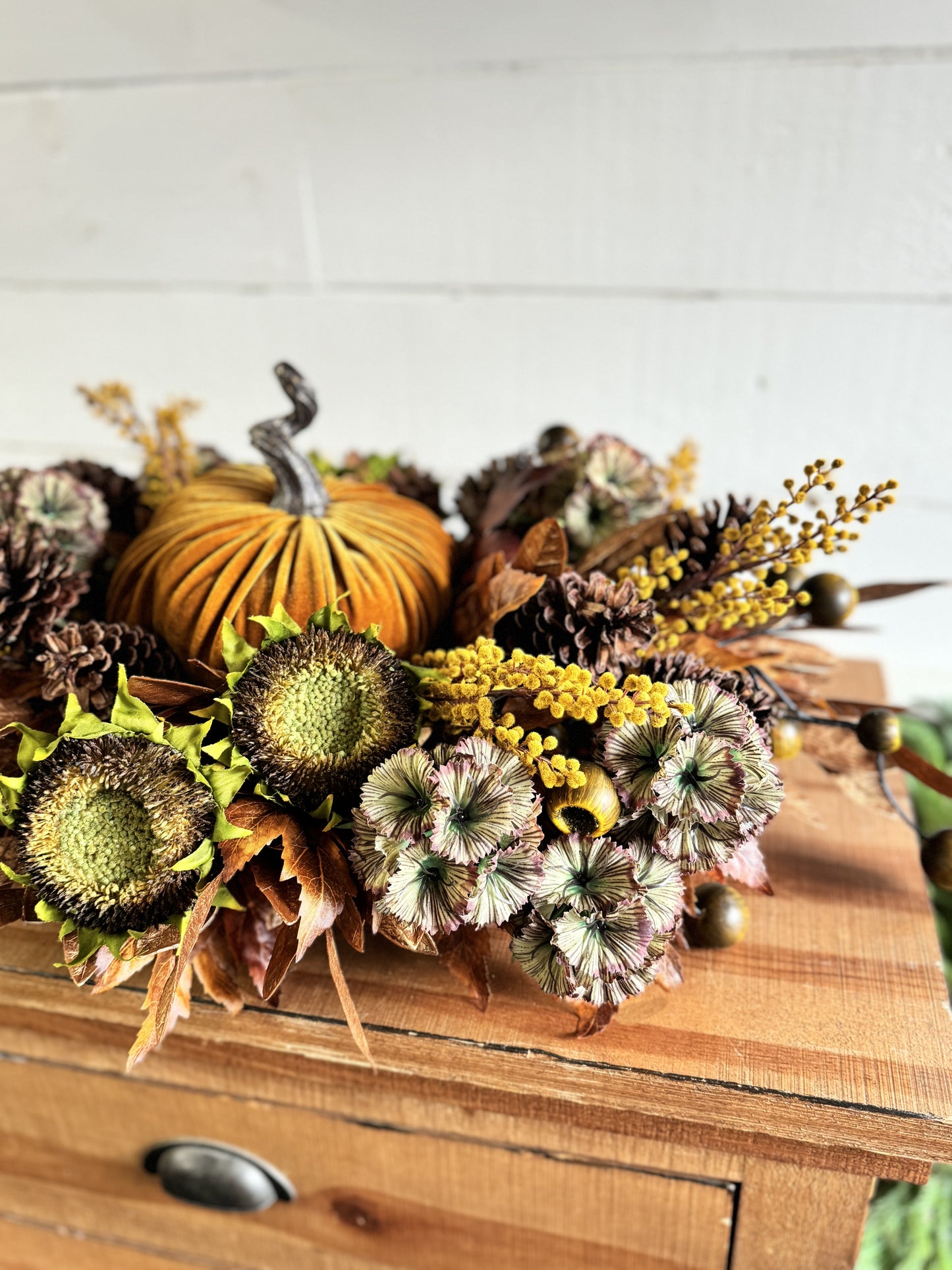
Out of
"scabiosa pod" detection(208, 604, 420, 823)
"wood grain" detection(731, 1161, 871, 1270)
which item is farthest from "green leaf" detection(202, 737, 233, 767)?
"wood grain" detection(731, 1161, 871, 1270)

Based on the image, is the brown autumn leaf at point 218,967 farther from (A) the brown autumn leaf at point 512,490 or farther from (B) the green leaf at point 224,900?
(A) the brown autumn leaf at point 512,490

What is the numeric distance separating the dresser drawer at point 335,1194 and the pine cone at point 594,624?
27 cm

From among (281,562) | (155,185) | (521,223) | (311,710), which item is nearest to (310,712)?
(311,710)

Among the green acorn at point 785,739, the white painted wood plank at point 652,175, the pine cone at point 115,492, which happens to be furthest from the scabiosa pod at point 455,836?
the white painted wood plank at point 652,175

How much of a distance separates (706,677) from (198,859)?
0.24 meters

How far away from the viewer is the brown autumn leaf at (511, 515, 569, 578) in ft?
1.63

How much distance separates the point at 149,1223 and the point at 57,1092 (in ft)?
0.41

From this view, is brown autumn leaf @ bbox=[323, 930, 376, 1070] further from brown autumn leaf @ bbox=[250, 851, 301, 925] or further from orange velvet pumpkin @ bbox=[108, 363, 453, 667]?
orange velvet pumpkin @ bbox=[108, 363, 453, 667]

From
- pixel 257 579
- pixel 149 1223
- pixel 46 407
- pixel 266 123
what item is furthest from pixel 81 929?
pixel 46 407

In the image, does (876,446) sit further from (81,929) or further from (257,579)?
(81,929)

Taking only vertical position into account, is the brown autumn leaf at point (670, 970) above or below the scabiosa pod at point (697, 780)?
below

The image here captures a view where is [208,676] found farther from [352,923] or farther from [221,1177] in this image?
[221,1177]

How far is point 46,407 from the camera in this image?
1.23 meters

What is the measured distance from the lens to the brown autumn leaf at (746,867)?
45 centimetres
